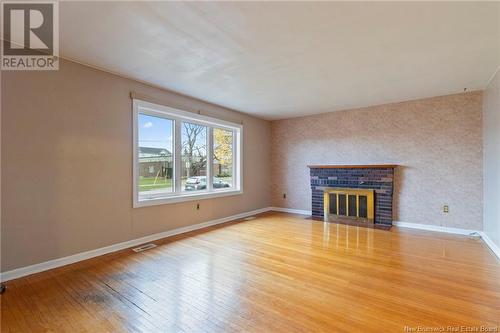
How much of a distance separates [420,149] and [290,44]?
11.4ft

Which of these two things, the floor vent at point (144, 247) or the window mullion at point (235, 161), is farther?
the window mullion at point (235, 161)

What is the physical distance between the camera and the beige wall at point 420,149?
3975mm

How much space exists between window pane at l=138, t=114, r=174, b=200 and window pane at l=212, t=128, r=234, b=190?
1.13 meters

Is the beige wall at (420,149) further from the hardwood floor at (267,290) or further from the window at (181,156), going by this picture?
the window at (181,156)

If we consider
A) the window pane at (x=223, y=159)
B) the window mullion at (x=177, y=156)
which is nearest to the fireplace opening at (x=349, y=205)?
the window pane at (x=223, y=159)

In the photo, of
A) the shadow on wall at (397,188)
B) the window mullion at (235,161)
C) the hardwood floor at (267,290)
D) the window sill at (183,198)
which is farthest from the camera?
the window mullion at (235,161)

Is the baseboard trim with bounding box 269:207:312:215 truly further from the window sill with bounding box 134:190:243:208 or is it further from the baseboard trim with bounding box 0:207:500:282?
the window sill with bounding box 134:190:243:208

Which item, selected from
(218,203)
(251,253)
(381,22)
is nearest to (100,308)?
(251,253)

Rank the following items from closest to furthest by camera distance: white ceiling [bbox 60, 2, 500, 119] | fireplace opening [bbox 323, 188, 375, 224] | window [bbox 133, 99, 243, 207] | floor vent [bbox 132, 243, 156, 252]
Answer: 1. white ceiling [bbox 60, 2, 500, 119]
2. floor vent [bbox 132, 243, 156, 252]
3. window [bbox 133, 99, 243, 207]
4. fireplace opening [bbox 323, 188, 375, 224]

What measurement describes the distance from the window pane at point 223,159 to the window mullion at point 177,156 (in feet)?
3.00

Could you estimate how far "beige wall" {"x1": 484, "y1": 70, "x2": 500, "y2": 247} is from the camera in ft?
10.1

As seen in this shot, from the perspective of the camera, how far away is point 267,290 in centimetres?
220

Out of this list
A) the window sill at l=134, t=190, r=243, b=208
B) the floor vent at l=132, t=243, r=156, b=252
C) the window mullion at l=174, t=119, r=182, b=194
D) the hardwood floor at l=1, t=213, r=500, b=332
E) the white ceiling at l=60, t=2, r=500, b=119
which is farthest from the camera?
the window mullion at l=174, t=119, r=182, b=194

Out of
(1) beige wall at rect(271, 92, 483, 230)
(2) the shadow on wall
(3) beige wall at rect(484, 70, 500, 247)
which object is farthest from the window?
(3) beige wall at rect(484, 70, 500, 247)
